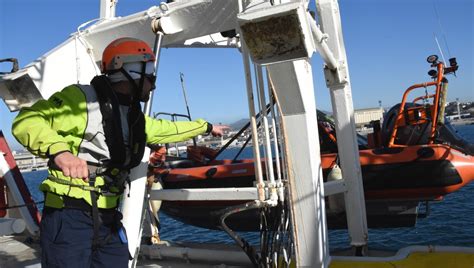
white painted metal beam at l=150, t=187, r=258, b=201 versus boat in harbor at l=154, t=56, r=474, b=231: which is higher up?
white painted metal beam at l=150, t=187, r=258, b=201

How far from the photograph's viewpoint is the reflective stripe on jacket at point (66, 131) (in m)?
1.89

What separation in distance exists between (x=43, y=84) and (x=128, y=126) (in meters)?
1.83

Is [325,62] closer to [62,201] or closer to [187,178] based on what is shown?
[62,201]

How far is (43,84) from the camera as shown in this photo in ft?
12.4

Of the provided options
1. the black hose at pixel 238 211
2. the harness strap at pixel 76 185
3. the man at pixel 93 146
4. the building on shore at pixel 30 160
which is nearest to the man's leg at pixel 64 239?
the man at pixel 93 146

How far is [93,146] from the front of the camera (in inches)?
86.8

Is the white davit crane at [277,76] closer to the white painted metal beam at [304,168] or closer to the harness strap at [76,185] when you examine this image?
the white painted metal beam at [304,168]

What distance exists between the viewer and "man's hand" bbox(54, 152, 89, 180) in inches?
68.1

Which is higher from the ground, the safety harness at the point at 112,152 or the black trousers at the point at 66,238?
the safety harness at the point at 112,152

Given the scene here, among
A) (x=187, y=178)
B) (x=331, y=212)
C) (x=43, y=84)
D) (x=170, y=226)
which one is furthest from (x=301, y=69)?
(x=170, y=226)

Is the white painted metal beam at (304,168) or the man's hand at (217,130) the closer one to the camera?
the white painted metal beam at (304,168)

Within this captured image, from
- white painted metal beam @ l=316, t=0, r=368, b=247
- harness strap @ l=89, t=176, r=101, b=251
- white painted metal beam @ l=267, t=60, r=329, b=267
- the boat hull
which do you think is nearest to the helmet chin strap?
harness strap @ l=89, t=176, r=101, b=251

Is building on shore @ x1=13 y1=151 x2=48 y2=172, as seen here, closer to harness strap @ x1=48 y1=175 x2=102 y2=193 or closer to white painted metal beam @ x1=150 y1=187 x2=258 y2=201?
harness strap @ x1=48 y1=175 x2=102 y2=193

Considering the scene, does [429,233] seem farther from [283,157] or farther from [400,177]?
[283,157]
